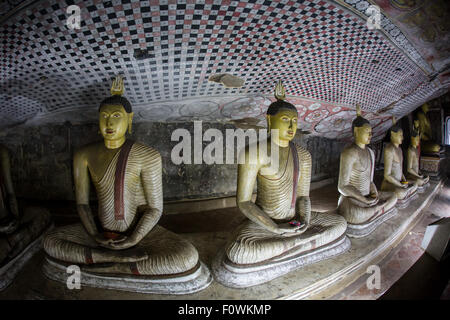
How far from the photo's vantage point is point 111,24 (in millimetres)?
2088

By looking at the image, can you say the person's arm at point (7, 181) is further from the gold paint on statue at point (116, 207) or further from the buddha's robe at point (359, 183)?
the buddha's robe at point (359, 183)

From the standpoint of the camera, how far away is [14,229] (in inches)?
95.1

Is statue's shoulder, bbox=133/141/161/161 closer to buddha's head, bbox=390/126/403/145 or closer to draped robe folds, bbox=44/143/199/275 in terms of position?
draped robe folds, bbox=44/143/199/275

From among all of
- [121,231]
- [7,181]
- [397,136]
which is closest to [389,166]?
[397,136]

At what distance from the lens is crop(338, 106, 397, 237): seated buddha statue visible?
290 cm

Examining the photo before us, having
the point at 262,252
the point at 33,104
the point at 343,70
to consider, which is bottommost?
the point at 262,252

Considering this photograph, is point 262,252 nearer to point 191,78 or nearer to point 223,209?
point 191,78

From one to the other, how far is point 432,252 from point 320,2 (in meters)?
3.30

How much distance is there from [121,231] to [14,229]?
126 cm

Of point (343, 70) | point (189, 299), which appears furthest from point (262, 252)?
point (343, 70)

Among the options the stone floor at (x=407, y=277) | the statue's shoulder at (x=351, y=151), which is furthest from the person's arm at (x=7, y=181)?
the statue's shoulder at (x=351, y=151)

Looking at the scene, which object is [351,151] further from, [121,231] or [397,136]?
[121,231]

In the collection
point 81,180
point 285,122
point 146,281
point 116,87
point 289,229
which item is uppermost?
point 116,87

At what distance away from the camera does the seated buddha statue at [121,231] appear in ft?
6.12
